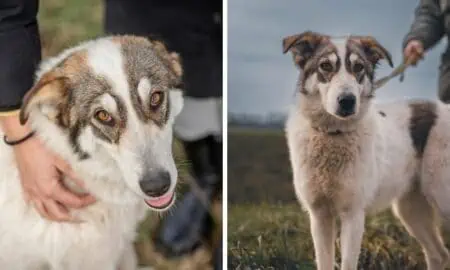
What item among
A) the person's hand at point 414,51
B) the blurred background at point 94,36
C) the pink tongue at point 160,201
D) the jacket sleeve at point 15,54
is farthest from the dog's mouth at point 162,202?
the person's hand at point 414,51

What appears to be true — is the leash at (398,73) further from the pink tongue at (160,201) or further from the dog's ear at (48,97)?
the dog's ear at (48,97)

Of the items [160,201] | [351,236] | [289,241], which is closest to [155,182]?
[160,201]

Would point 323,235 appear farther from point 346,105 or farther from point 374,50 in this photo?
point 374,50

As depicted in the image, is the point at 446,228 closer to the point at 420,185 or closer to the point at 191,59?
the point at 420,185

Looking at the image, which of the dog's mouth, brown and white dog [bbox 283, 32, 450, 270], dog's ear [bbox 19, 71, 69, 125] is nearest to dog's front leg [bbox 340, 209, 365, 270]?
brown and white dog [bbox 283, 32, 450, 270]

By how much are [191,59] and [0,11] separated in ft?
1.75

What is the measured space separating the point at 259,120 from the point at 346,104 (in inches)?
9.0

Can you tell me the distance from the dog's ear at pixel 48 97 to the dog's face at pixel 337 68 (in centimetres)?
55

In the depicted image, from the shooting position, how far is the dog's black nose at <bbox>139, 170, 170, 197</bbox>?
1.67 metres

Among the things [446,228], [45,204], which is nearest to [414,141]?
[446,228]

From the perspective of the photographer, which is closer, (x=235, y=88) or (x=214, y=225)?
(x=235, y=88)

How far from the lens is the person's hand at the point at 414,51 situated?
5.94 feet

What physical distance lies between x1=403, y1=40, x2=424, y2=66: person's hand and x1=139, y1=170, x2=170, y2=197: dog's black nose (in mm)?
649

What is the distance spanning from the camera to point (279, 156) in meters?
1.87
